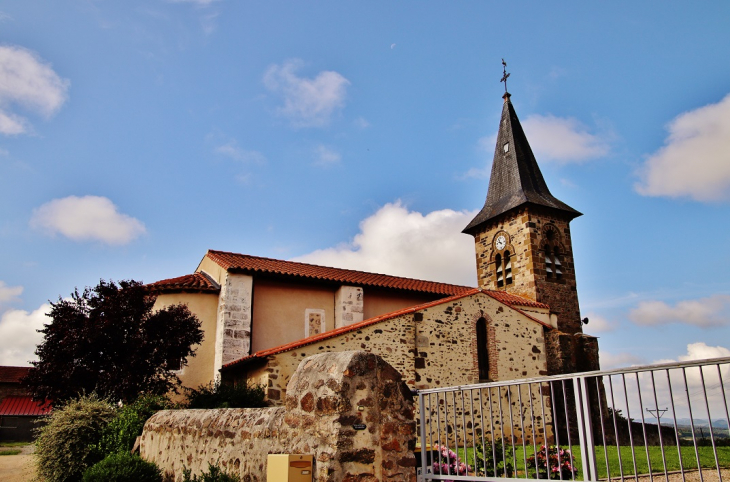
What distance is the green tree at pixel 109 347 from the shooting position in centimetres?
1330

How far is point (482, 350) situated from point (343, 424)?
38.7ft

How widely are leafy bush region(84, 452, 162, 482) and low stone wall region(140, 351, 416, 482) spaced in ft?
9.49

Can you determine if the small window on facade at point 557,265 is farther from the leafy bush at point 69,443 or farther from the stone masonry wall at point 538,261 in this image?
the leafy bush at point 69,443

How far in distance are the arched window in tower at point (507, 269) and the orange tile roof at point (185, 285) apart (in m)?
12.8

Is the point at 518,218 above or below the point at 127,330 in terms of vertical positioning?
above

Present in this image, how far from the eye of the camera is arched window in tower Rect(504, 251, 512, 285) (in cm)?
2429

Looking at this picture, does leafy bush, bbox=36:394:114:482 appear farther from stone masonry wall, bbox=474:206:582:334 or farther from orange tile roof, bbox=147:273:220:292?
stone masonry wall, bbox=474:206:582:334

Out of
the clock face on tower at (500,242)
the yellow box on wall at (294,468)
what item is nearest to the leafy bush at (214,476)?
the yellow box on wall at (294,468)

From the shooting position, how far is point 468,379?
1558 centimetres

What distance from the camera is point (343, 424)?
521 centimetres

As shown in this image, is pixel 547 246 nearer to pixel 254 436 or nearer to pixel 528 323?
pixel 528 323

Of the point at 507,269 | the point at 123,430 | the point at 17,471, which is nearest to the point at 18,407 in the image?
the point at 17,471

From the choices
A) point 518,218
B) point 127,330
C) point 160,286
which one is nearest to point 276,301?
point 160,286

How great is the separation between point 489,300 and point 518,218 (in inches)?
337
